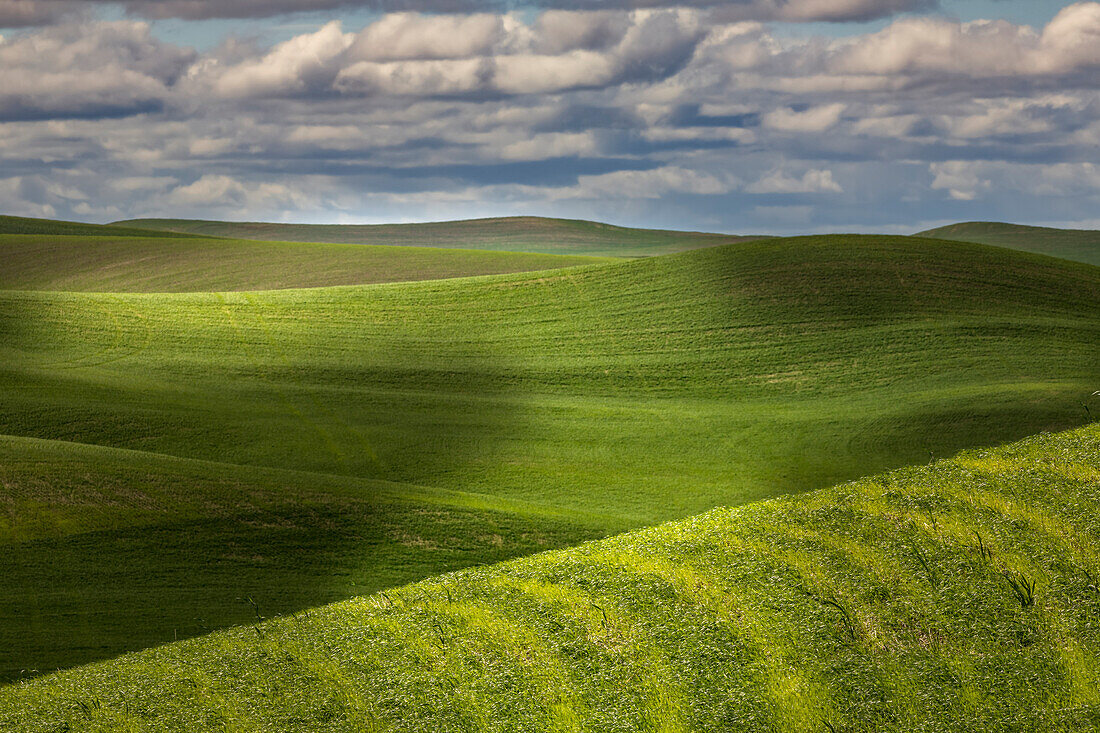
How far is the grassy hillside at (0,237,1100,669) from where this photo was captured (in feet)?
95.8

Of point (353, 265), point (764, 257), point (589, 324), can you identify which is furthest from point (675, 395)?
point (353, 265)

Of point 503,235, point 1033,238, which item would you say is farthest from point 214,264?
point 1033,238

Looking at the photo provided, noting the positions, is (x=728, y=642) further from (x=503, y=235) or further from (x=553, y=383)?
(x=503, y=235)

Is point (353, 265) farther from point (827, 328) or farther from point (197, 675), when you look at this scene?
point (197, 675)

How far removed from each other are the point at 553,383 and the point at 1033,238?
130 m

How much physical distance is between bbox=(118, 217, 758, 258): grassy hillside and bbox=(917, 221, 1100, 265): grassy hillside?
35854 mm

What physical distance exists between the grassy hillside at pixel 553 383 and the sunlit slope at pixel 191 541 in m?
0.15

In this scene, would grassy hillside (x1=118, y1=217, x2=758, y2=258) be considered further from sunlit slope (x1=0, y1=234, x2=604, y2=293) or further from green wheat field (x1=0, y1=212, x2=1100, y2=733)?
green wheat field (x1=0, y1=212, x2=1100, y2=733)

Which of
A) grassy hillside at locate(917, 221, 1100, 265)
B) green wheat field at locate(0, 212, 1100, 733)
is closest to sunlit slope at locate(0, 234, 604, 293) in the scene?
green wheat field at locate(0, 212, 1100, 733)

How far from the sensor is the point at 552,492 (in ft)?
113

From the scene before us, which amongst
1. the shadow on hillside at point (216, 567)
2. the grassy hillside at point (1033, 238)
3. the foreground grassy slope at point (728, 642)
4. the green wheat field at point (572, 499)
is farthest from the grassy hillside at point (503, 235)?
the foreground grassy slope at point (728, 642)

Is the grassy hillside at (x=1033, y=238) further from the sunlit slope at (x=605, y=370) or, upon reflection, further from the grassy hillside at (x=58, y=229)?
the grassy hillside at (x=58, y=229)

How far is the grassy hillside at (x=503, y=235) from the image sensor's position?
174375mm

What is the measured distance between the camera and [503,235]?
18525cm
